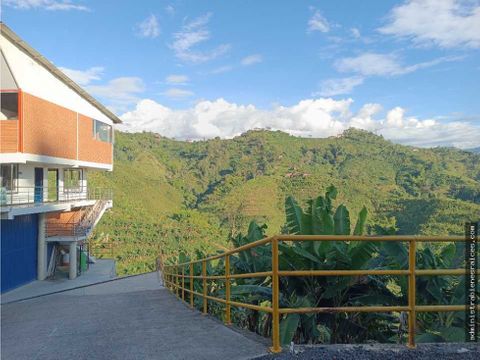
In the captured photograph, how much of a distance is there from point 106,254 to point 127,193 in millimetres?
43342

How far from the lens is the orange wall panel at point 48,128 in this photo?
763 inches

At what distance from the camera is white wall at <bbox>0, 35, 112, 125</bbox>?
19000 millimetres

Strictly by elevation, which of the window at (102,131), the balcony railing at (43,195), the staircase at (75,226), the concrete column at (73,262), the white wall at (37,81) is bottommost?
the concrete column at (73,262)

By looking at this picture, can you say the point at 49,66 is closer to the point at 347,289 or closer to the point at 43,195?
the point at 43,195

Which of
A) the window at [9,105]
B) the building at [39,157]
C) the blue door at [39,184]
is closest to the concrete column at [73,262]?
the building at [39,157]

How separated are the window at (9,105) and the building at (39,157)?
5 cm

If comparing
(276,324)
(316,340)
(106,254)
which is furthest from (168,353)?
(106,254)

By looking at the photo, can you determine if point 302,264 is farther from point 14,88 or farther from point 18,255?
point 18,255

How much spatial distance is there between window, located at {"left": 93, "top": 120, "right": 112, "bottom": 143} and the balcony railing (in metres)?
3.40

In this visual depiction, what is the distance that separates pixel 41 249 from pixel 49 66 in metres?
9.05

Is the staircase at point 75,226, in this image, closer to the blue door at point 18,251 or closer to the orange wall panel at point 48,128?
the blue door at point 18,251

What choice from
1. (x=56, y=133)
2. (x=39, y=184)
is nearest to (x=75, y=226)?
(x=39, y=184)

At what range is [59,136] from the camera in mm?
22375

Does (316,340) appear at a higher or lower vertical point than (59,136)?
lower
